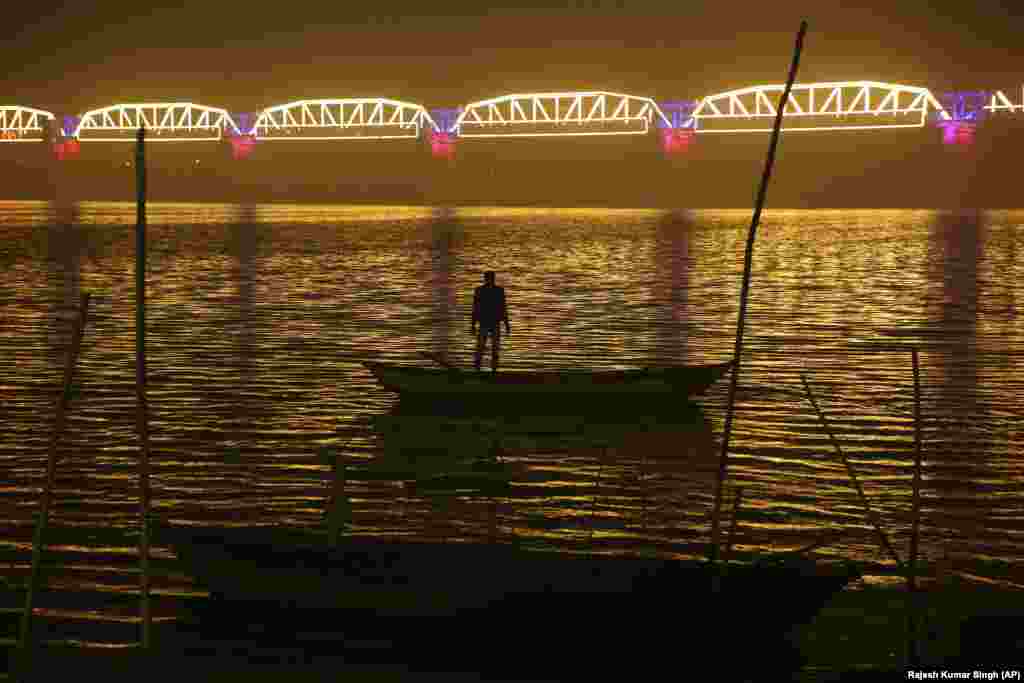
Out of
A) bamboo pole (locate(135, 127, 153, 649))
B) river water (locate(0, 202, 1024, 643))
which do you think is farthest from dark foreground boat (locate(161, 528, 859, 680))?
river water (locate(0, 202, 1024, 643))

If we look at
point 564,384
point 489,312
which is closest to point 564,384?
point 564,384

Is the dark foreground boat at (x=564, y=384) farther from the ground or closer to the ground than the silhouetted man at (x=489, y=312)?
closer to the ground

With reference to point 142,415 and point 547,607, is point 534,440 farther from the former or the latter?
point 142,415

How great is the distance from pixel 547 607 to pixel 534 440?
292 inches

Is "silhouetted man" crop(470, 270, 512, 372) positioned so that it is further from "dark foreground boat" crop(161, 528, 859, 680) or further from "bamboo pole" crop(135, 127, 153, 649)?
"bamboo pole" crop(135, 127, 153, 649)

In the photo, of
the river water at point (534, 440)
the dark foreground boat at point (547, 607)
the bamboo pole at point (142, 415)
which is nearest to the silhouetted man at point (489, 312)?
the river water at point (534, 440)

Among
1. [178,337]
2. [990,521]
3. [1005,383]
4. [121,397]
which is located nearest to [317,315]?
[178,337]

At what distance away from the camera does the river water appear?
12.3 m

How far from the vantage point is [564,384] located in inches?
707

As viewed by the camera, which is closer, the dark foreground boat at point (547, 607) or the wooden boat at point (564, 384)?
the dark foreground boat at point (547, 607)

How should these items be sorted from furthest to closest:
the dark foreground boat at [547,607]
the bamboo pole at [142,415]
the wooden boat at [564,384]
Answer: the wooden boat at [564,384] → the dark foreground boat at [547,607] → the bamboo pole at [142,415]

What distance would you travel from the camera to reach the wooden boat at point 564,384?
59.0 ft

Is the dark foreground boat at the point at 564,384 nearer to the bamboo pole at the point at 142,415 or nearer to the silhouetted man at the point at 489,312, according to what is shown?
the silhouetted man at the point at 489,312

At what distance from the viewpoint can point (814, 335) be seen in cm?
2969
